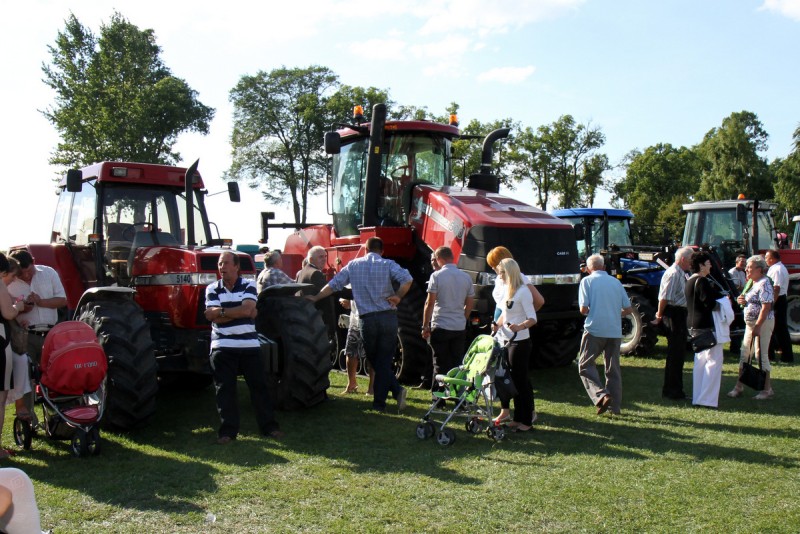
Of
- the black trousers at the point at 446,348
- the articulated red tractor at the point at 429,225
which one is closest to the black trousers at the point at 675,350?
the articulated red tractor at the point at 429,225

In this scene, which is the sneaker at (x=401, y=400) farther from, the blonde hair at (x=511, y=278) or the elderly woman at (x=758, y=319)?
the elderly woman at (x=758, y=319)

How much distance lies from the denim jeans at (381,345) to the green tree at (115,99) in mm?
26181

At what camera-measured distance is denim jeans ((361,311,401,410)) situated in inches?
284

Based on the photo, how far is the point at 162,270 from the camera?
7230mm

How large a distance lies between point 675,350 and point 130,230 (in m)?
6.11

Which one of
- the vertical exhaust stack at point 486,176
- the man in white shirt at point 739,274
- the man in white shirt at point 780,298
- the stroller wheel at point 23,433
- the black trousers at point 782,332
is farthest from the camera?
the man in white shirt at point 739,274

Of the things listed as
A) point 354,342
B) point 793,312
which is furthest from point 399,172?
point 793,312

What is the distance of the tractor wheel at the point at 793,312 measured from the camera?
12766 millimetres

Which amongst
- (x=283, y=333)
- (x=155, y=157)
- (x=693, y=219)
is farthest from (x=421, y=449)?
(x=155, y=157)

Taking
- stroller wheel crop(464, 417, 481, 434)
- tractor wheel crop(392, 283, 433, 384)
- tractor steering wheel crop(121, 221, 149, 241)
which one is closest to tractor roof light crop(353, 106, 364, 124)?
tractor wheel crop(392, 283, 433, 384)

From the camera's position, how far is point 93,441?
19.0 ft

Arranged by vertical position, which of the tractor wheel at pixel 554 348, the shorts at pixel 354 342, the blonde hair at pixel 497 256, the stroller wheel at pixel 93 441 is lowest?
the stroller wheel at pixel 93 441

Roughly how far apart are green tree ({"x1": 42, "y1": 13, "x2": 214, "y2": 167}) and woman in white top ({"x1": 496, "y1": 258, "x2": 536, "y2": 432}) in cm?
2724

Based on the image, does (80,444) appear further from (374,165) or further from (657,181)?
(657,181)
